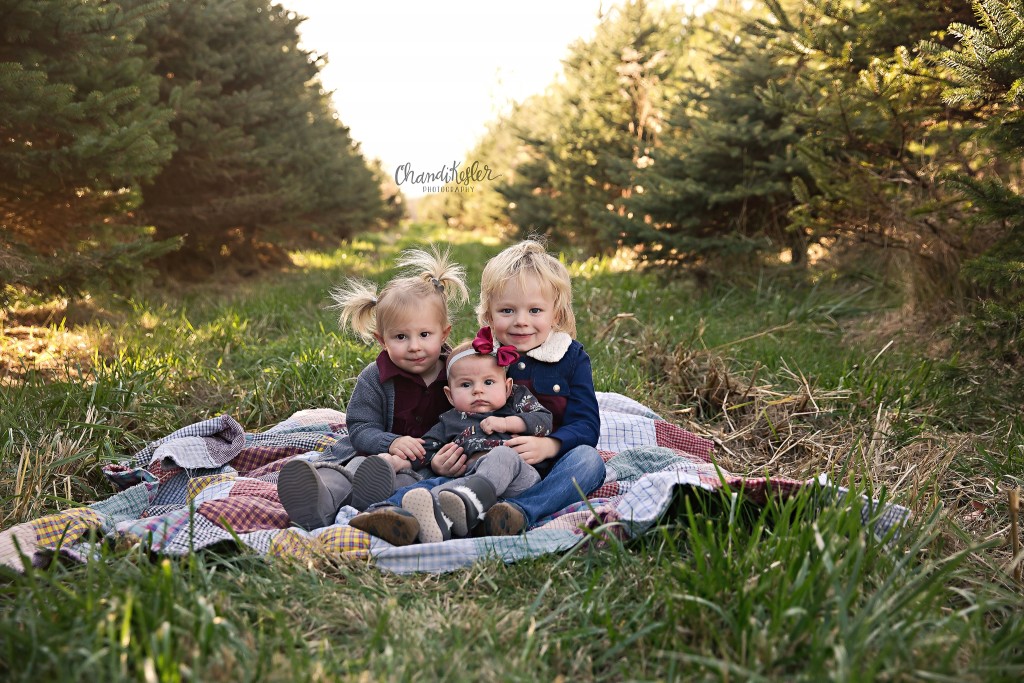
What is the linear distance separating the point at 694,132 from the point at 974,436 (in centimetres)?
477

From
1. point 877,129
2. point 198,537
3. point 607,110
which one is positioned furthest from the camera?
point 607,110

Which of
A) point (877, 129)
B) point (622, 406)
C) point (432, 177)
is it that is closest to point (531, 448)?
point (622, 406)

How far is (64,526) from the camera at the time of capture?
7.97 ft

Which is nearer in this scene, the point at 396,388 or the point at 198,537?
the point at 198,537

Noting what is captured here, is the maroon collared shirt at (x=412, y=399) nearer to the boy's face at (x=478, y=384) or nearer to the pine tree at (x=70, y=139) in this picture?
the boy's face at (x=478, y=384)

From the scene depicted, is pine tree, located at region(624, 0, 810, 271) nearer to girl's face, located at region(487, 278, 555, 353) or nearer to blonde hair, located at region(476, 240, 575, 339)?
blonde hair, located at region(476, 240, 575, 339)

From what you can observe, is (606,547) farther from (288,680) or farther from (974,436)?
(974,436)

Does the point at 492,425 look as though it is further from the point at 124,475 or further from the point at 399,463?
the point at 124,475

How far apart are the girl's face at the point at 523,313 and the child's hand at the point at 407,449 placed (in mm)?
577

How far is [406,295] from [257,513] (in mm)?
1026

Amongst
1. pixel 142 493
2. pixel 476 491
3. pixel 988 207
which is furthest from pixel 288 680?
pixel 988 207

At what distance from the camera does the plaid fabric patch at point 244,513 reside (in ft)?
8.39

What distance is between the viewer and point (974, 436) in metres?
3.44

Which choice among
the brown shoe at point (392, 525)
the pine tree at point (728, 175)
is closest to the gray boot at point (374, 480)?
the brown shoe at point (392, 525)
